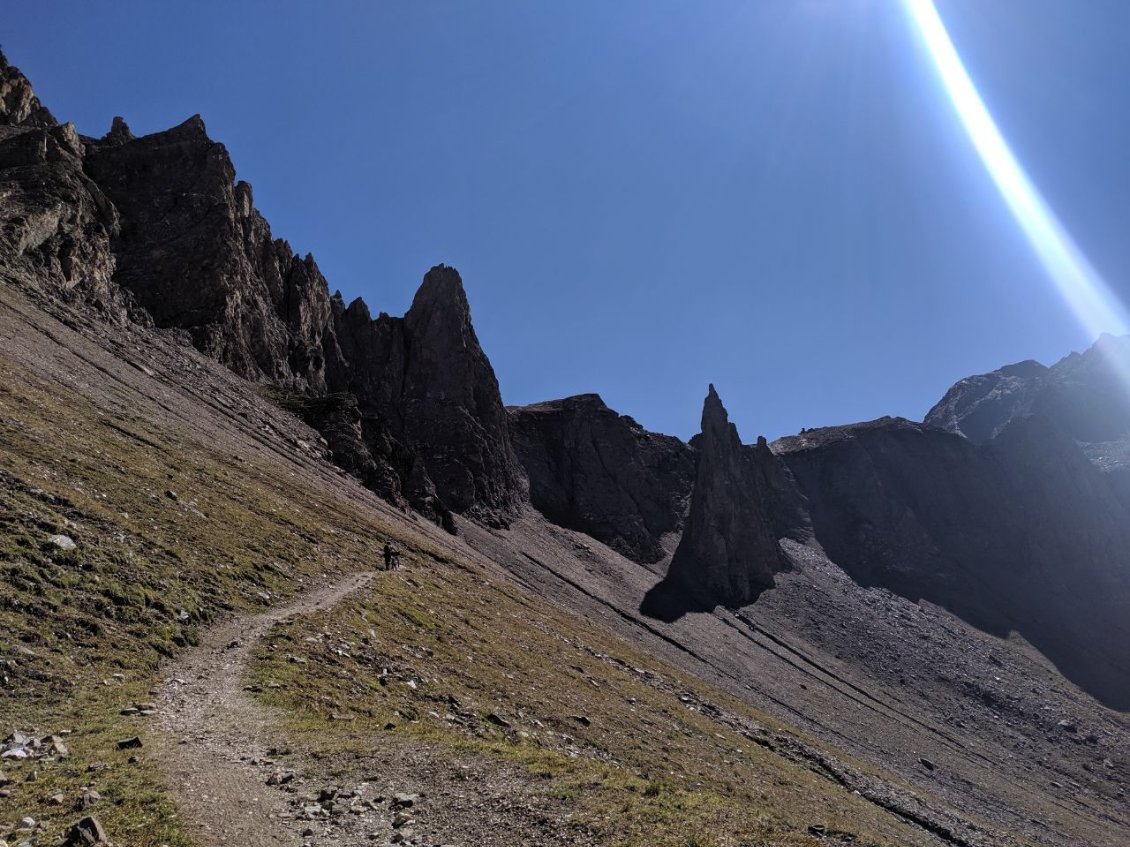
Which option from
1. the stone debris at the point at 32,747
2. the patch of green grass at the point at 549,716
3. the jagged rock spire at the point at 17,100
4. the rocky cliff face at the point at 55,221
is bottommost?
the stone debris at the point at 32,747

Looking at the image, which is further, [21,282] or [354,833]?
[21,282]

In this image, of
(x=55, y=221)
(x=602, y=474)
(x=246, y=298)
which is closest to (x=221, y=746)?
(x=55, y=221)

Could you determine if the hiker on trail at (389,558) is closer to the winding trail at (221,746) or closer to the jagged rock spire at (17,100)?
the winding trail at (221,746)

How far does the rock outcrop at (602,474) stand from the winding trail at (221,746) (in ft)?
446

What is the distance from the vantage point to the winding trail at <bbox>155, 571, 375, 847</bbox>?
12.7m

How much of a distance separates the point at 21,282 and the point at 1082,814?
142 m

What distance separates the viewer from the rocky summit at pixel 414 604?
15906 millimetres

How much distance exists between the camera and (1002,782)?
8625 cm

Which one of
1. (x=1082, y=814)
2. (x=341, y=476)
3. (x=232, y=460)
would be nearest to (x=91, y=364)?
(x=232, y=460)

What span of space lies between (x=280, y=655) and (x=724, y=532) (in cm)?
14569

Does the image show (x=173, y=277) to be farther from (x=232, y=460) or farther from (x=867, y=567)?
(x=867, y=567)

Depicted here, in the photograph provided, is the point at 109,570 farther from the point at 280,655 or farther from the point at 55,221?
the point at 55,221

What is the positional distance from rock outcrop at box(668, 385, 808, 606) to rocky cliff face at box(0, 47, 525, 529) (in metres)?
43.2

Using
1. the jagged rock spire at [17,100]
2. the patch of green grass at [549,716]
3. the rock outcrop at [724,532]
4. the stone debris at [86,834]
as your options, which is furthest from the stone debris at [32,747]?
the jagged rock spire at [17,100]
